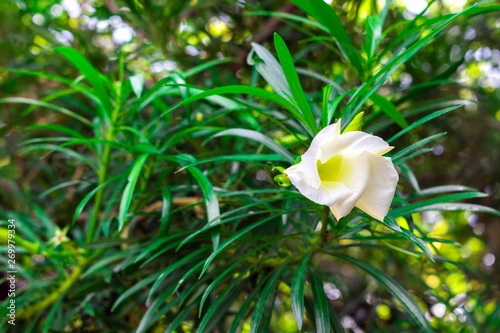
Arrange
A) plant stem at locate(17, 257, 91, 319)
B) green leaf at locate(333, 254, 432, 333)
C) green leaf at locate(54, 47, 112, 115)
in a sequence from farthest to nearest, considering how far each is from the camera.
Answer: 1. plant stem at locate(17, 257, 91, 319)
2. green leaf at locate(54, 47, 112, 115)
3. green leaf at locate(333, 254, 432, 333)

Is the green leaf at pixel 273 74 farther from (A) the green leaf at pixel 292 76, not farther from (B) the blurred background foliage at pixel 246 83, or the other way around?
(B) the blurred background foliage at pixel 246 83

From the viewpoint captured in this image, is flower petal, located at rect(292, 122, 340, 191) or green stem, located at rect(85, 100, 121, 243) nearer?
flower petal, located at rect(292, 122, 340, 191)

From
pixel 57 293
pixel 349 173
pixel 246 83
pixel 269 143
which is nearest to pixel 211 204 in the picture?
Answer: pixel 269 143

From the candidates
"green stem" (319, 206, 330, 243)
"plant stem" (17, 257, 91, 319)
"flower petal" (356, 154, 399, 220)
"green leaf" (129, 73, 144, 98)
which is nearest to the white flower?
"flower petal" (356, 154, 399, 220)

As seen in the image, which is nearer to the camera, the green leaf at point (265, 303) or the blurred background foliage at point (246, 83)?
the green leaf at point (265, 303)

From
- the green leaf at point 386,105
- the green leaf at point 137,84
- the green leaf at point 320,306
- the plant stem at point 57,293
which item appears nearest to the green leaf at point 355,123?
the green leaf at point 386,105

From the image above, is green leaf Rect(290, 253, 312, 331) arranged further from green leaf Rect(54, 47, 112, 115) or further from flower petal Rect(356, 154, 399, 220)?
green leaf Rect(54, 47, 112, 115)
